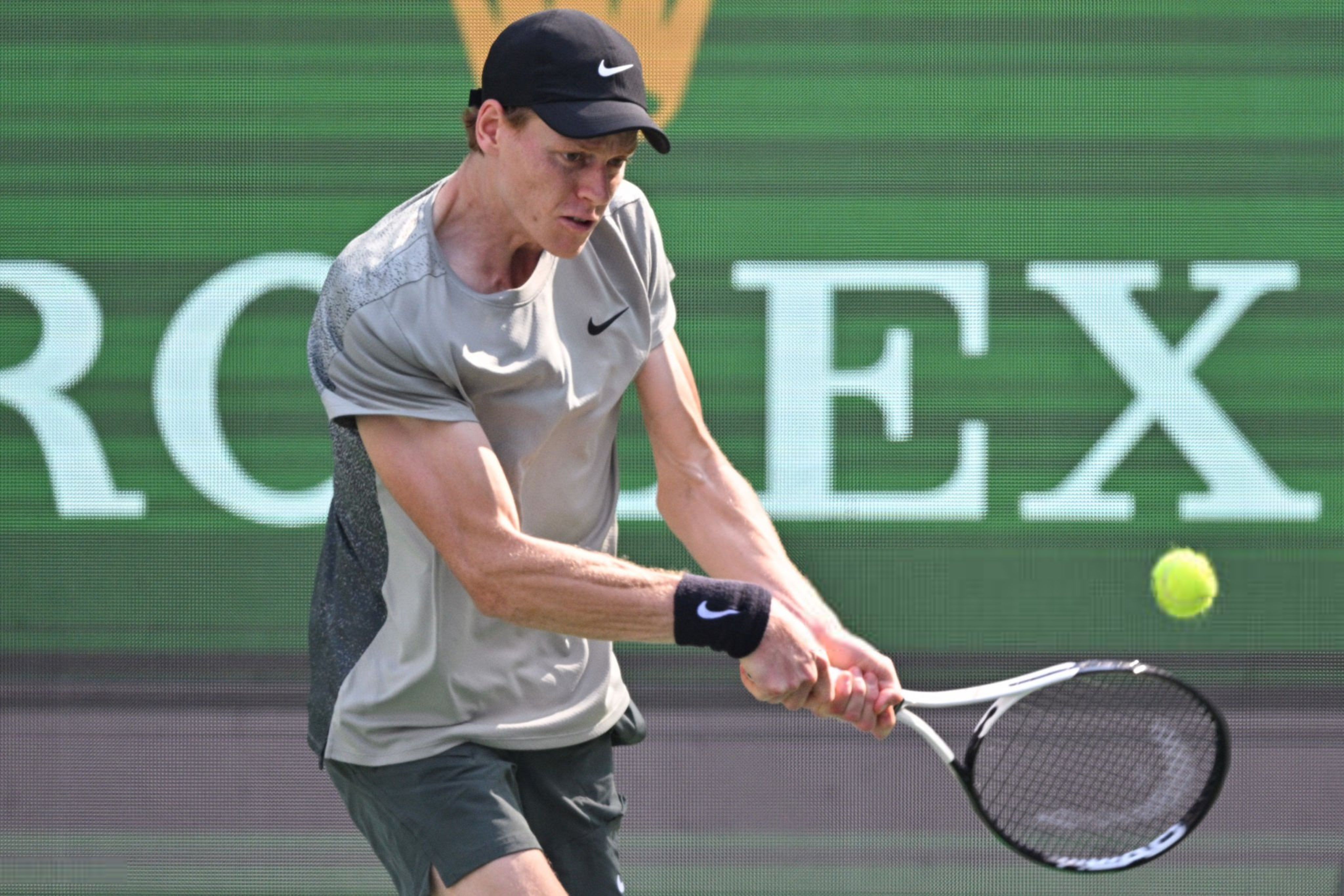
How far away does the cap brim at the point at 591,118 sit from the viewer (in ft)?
7.14

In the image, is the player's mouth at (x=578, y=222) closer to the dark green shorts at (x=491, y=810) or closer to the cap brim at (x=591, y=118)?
the cap brim at (x=591, y=118)

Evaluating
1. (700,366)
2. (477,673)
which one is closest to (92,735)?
(700,366)

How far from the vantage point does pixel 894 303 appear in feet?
12.4

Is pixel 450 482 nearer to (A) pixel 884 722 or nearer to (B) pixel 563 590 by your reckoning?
(B) pixel 563 590

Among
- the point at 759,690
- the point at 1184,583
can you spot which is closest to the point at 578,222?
the point at 759,690

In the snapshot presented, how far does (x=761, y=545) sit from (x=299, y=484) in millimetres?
1557

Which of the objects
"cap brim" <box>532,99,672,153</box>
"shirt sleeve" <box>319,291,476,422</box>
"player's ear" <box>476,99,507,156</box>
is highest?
"cap brim" <box>532,99,672,153</box>

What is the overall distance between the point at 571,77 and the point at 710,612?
68 cm

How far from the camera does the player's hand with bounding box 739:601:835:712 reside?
7.29 feet

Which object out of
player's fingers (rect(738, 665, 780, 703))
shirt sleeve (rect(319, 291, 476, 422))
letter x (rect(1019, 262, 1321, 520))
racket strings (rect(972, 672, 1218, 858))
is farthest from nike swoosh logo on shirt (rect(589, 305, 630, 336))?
letter x (rect(1019, 262, 1321, 520))

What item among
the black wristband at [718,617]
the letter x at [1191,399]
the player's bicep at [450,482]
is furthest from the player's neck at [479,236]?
the letter x at [1191,399]

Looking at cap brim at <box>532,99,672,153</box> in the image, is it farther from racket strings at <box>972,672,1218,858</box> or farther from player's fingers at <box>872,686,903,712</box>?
racket strings at <box>972,672,1218,858</box>

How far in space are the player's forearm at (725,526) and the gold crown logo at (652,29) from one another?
1.39m

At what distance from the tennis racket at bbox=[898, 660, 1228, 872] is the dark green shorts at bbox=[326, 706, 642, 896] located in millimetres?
466
